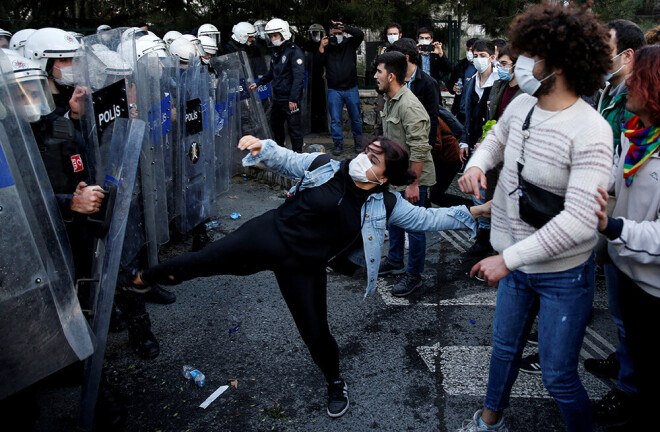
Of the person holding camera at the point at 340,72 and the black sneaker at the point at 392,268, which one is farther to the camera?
the person holding camera at the point at 340,72

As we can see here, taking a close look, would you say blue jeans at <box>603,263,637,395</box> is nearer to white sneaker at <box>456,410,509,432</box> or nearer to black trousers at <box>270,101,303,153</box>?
white sneaker at <box>456,410,509,432</box>

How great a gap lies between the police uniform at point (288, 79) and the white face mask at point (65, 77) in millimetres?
4592

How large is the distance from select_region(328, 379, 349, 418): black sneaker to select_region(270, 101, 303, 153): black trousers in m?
5.83

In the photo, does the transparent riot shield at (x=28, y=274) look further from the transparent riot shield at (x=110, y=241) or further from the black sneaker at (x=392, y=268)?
the black sneaker at (x=392, y=268)

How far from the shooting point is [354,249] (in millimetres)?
2996

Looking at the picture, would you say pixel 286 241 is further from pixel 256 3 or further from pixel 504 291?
pixel 256 3

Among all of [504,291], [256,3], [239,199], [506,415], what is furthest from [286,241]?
[256,3]

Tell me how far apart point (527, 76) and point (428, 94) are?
2681 millimetres

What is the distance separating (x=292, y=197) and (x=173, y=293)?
84.8 inches

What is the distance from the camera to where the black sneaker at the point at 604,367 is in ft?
11.0

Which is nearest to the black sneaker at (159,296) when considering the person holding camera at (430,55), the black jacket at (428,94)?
the black jacket at (428,94)

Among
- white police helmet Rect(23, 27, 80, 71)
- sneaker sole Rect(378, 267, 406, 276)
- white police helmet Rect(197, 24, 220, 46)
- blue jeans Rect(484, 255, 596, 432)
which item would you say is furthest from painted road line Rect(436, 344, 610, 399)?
white police helmet Rect(197, 24, 220, 46)

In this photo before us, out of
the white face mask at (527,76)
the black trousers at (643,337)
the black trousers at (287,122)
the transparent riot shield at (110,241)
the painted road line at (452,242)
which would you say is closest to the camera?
the white face mask at (527,76)

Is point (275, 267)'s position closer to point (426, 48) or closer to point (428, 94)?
point (428, 94)
